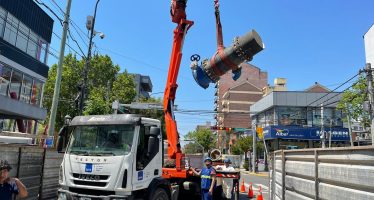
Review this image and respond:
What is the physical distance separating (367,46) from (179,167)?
88.7 feet

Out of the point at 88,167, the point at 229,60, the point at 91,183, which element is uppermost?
the point at 229,60

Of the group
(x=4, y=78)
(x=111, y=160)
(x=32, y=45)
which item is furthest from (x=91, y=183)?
(x=32, y=45)

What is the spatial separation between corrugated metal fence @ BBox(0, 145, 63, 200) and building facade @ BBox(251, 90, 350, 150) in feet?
116

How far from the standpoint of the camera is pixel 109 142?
27.0 feet

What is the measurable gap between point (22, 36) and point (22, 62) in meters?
1.81

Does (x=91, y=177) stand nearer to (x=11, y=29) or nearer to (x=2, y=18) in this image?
(x=2, y=18)

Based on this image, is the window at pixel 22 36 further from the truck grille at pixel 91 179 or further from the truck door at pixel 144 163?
the truck door at pixel 144 163

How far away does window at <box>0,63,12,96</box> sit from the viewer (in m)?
21.9

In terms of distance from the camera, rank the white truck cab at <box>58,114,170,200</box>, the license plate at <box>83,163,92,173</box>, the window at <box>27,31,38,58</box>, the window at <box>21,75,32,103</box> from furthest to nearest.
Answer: the window at <box>27,31,38,58</box>
the window at <box>21,75,32,103</box>
the license plate at <box>83,163,92,173</box>
the white truck cab at <box>58,114,170,200</box>

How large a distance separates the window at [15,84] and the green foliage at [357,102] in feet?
89.3

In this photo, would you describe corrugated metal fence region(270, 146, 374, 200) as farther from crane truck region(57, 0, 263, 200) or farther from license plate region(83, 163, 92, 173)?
license plate region(83, 163, 92, 173)

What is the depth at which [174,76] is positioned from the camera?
1245 centimetres

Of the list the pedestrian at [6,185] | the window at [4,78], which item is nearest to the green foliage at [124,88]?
the window at [4,78]

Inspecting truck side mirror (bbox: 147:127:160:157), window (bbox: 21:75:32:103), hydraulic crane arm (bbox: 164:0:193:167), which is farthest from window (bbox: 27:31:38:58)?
truck side mirror (bbox: 147:127:160:157)
